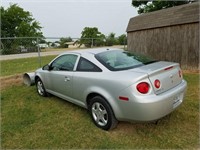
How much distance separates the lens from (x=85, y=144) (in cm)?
302

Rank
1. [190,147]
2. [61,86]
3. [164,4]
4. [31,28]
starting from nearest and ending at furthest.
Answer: [190,147]
[61,86]
[164,4]
[31,28]

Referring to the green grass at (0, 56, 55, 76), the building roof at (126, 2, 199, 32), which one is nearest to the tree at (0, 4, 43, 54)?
the green grass at (0, 56, 55, 76)

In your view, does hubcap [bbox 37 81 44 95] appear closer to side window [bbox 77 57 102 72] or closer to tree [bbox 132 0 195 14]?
side window [bbox 77 57 102 72]

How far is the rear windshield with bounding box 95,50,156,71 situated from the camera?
3.33 meters

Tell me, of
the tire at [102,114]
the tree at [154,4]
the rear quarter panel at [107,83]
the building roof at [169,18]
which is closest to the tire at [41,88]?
the rear quarter panel at [107,83]

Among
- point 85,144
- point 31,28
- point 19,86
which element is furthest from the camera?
point 31,28

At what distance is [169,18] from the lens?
9.58 metres

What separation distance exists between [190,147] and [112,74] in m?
1.67

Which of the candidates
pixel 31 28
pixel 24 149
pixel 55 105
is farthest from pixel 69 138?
pixel 31 28

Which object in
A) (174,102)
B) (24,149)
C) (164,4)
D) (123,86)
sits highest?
(164,4)

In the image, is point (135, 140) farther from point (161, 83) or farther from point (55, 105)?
point (55, 105)

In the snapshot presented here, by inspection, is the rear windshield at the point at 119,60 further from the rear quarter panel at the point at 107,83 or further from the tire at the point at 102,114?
the tire at the point at 102,114

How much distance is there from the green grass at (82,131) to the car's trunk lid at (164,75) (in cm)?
83

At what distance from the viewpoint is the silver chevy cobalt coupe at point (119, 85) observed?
2.76 m
